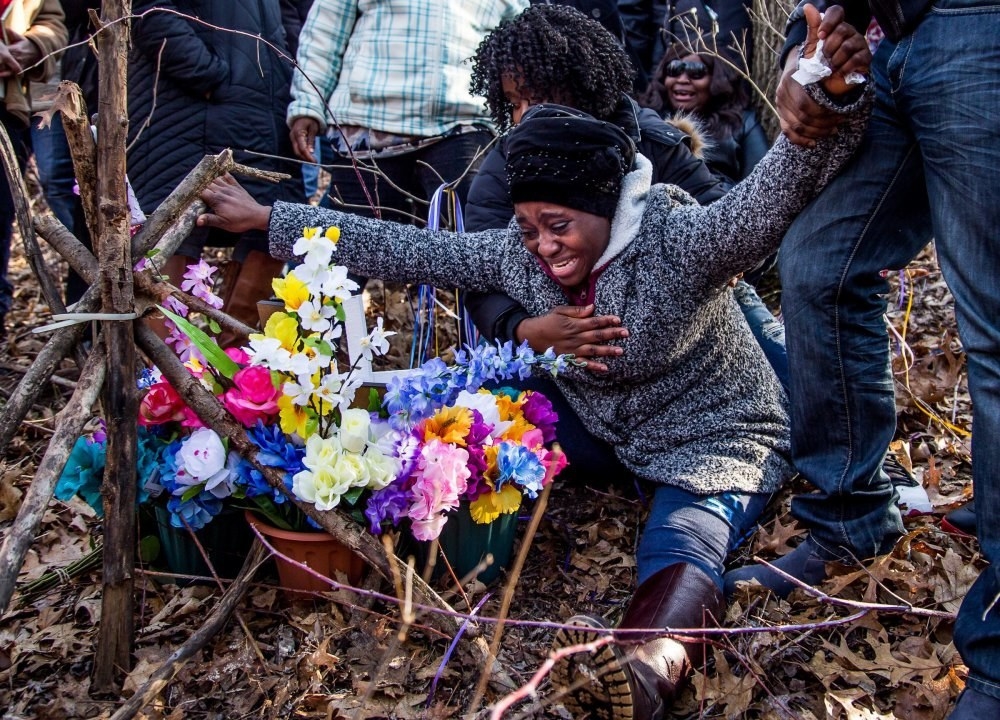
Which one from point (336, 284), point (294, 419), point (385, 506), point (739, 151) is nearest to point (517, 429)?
point (385, 506)

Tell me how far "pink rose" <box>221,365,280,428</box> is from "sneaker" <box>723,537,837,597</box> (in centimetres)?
129

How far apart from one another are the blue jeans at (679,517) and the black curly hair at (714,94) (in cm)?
195

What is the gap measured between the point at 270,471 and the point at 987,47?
70.1 inches

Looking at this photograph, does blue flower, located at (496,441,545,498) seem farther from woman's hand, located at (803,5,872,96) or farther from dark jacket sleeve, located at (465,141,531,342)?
woman's hand, located at (803,5,872,96)

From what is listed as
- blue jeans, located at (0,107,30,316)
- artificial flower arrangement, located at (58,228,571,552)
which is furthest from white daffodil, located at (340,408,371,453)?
blue jeans, located at (0,107,30,316)

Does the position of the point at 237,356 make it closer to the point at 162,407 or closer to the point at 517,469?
the point at 162,407

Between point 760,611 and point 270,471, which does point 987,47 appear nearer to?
point 760,611

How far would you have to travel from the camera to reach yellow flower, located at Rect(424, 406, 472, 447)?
91.5 inches

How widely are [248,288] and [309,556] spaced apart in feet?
5.97

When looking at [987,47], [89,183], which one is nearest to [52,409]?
[89,183]

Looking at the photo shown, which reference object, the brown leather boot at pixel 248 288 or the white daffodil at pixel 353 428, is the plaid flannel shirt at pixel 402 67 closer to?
the brown leather boot at pixel 248 288

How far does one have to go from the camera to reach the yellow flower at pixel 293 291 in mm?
2086

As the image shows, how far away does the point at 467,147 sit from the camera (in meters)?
3.69

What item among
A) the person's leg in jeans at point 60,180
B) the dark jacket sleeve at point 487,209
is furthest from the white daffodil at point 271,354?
the person's leg in jeans at point 60,180
